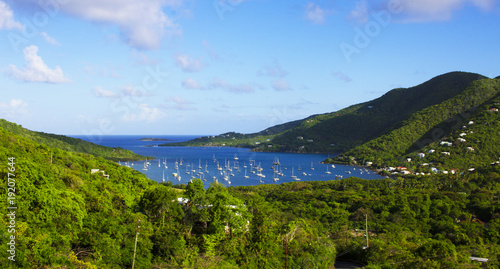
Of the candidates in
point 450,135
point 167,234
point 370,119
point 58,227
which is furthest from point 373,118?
point 58,227

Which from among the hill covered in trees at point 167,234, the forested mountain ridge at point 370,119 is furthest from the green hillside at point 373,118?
the hill covered in trees at point 167,234

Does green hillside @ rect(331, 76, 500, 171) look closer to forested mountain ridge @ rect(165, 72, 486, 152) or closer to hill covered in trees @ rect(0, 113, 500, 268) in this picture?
forested mountain ridge @ rect(165, 72, 486, 152)

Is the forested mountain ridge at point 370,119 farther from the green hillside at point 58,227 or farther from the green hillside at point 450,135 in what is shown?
the green hillside at point 58,227

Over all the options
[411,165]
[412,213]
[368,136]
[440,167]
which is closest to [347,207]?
[412,213]

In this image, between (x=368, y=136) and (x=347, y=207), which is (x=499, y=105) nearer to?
(x=368, y=136)

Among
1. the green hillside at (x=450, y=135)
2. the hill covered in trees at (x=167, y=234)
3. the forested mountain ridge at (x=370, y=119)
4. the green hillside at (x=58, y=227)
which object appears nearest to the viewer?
the green hillside at (x=58, y=227)

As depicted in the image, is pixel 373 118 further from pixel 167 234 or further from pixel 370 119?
pixel 167 234

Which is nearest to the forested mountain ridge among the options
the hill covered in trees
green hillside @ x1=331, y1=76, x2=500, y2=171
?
green hillside @ x1=331, y1=76, x2=500, y2=171
